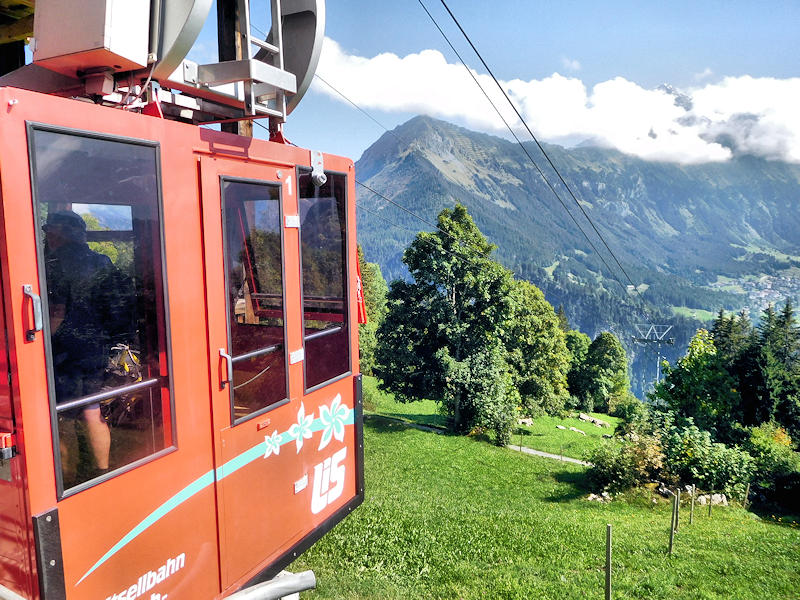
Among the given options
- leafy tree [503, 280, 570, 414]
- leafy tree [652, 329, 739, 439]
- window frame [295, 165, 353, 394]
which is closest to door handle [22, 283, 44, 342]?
window frame [295, 165, 353, 394]

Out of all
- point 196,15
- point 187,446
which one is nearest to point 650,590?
point 187,446

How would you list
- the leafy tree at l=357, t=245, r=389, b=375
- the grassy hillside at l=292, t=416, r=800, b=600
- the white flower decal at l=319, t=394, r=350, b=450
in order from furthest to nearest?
the leafy tree at l=357, t=245, r=389, b=375, the grassy hillside at l=292, t=416, r=800, b=600, the white flower decal at l=319, t=394, r=350, b=450

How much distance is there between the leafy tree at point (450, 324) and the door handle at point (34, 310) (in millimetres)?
29263

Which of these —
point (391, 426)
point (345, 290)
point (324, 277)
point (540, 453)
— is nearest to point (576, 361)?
point (540, 453)

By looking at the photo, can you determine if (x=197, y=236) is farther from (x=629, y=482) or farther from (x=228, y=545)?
(x=629, y=482)

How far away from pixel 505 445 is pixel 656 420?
13.8 meters

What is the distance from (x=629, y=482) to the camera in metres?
19.7

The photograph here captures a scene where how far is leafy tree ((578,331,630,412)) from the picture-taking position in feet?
224

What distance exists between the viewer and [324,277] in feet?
14.1

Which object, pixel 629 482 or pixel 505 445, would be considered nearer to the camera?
pixel 629 482

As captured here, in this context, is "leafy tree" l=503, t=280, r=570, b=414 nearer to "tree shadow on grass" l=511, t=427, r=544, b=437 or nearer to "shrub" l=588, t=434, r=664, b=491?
"tree shadow on grass" l=511, t=427, r=544, b=437

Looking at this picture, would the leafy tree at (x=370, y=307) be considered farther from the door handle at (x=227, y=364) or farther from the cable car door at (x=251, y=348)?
the door handle at (x=227, y=364)

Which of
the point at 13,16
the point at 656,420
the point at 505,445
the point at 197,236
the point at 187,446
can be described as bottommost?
the point at 505,445

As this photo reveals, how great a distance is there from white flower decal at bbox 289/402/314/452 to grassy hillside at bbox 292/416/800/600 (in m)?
4.63
